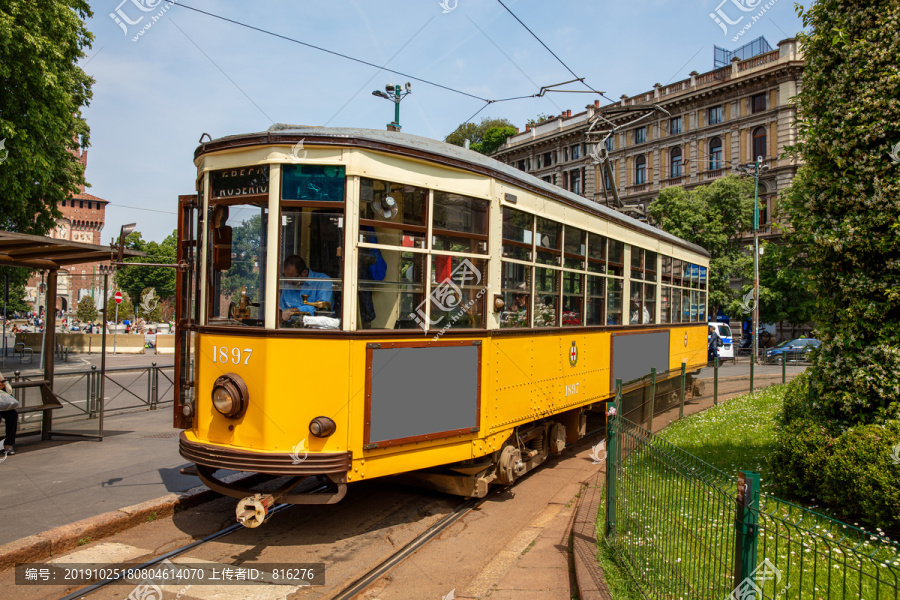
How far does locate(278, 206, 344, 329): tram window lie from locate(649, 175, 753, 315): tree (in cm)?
3375

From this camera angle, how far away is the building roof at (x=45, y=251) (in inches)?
297

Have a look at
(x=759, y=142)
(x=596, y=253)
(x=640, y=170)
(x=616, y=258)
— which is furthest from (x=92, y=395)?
(x=640, y=170)

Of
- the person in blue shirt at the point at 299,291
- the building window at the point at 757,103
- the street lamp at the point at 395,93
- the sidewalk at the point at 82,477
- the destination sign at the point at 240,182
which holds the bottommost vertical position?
the sidewalk at the point at 82,477

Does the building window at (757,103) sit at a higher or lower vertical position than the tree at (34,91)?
higher

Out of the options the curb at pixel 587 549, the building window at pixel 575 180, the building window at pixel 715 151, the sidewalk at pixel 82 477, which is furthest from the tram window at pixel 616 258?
the building window at pixel 575 180

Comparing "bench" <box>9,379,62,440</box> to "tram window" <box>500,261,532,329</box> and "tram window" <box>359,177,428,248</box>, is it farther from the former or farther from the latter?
"tram window" <box>500,261,532,329</box>

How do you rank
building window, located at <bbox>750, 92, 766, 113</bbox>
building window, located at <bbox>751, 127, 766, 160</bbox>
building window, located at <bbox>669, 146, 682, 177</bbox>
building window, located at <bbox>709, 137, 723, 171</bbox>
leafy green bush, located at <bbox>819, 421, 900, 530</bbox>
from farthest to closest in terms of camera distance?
1. building window, located at <bbox>669, 146, 682, 177</bbox>
2. building window, located at <bbox>709, 137, 723, 171</bbox>
3. building window, located at <bbox>751, 127, 766, 160</bbox>
4. building window, located at <bbox>750, 92, 766, 113</bbox>
5. leafy green bush, located at <bbox>819, 421, 900, 530</bbox>

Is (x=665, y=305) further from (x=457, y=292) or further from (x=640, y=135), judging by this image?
(x=640, y=135)

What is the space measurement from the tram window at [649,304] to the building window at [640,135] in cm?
3764

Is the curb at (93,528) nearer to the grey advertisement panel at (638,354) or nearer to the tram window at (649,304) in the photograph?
the grey advertisement panel at (638,354)

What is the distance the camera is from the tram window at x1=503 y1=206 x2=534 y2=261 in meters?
6.74

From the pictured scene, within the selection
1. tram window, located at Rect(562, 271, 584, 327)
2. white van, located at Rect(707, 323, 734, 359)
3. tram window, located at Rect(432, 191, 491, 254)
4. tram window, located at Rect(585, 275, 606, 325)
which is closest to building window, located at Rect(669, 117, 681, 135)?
white van, located at Rect(707, 323, 734, 359)

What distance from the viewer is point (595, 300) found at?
9.05 metres

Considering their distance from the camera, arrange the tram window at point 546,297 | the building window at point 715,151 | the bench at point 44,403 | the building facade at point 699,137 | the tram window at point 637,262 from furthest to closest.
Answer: the building window at point 715,151 → the building facade at point 699,137 → the tram window at point 637,262 → the bench at point 44,403 → the tram window at point 546,297
